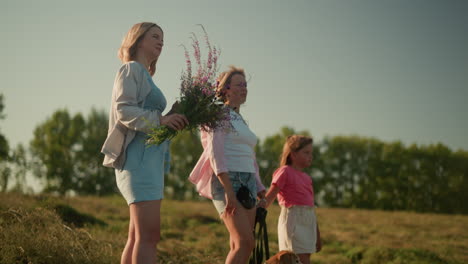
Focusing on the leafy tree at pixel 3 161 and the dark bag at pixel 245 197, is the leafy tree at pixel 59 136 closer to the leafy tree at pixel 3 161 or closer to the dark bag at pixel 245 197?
the leafy tree at pixel 3 161

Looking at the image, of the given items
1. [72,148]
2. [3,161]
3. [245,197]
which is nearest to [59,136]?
[72,148]

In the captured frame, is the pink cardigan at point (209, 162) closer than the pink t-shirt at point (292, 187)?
Yes

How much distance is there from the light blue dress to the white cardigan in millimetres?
58

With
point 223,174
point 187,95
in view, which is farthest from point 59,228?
point 187,95

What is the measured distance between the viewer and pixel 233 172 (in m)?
4.25

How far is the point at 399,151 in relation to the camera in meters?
49.6

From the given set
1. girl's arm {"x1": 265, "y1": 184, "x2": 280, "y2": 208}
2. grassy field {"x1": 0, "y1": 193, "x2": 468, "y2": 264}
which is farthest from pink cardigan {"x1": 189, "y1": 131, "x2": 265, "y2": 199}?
grassy field {"x1": 0, "y1": 193, "x2": 468, "y2": 264}

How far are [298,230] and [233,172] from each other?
1476mm

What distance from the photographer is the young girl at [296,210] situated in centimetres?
521

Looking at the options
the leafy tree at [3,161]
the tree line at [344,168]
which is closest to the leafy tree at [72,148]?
the tree line at [344,168]

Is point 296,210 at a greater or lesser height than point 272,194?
lesser

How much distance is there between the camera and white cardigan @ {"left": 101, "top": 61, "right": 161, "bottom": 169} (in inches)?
126

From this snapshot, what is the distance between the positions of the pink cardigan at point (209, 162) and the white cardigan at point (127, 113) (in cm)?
84

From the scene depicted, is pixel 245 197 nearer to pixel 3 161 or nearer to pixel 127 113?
pixel 127 113
